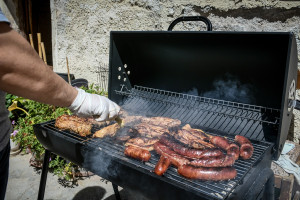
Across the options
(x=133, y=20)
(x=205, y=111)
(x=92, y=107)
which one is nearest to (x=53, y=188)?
(x=92, y=107)

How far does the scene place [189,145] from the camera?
88.4 inches

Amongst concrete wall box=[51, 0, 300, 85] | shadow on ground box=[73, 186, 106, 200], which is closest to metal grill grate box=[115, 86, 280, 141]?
concrete wall box=[51, 0, 300, 85]

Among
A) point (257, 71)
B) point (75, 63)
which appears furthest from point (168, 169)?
point (75, 63)

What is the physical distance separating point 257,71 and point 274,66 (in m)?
0.17

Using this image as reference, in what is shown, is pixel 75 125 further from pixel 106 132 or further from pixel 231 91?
pixel 231 91

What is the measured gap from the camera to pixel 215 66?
2762 mm

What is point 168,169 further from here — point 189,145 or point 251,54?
point 251,54

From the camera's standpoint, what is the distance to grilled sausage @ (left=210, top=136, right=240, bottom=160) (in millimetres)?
1994

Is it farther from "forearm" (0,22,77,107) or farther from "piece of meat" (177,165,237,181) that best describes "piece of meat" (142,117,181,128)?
"forearm" (0,22,77,107)

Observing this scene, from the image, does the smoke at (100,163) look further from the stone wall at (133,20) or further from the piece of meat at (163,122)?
the stone wall at (133,20)

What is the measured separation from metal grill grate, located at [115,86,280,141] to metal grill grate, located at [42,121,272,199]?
0.32 meters

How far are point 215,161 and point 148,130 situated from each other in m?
0.89

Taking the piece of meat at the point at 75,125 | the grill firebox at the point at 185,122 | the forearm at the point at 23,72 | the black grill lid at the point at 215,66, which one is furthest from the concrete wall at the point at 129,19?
the forearm at the point at 23,72

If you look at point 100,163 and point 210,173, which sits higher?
point 210,173
